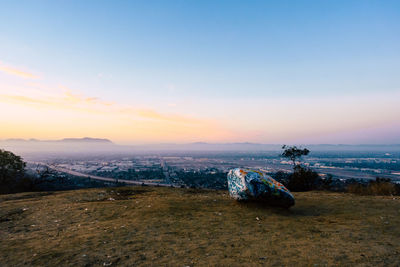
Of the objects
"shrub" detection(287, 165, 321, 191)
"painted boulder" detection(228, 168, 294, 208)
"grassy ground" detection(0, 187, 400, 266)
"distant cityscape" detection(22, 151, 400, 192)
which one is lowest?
"distant cityscape" detection(22, 151, 400, 192)

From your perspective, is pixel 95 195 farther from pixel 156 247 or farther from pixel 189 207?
pixel 156 247

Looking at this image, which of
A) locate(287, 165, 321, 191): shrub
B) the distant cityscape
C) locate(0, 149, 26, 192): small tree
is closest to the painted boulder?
locate(287, 165, 321, 191): shrub

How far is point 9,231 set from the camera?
7.73 metres

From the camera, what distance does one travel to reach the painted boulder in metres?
10.8

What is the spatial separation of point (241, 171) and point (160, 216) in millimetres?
5049

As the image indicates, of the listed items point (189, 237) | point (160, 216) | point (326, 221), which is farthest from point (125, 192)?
point (326, 221)

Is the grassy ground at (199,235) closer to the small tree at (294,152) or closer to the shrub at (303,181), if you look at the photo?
the shrub at (303,181)

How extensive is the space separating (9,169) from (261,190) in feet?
109

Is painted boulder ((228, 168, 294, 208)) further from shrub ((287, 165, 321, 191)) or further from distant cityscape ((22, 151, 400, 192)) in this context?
distant cityscape ((22, 151, 400, 192))

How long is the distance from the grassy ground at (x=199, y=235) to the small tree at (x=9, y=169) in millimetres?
22096

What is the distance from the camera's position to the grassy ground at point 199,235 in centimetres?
513

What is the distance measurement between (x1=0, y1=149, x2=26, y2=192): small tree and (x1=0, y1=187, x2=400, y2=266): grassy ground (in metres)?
22.1

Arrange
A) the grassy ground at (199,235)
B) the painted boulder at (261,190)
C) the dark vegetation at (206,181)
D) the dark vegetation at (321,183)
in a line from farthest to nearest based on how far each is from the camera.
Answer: the dark vegetation at (206,181) < the dark vegetation at (321,183) < the painted boulder at (261,190) < the grassy ground at (199,235)

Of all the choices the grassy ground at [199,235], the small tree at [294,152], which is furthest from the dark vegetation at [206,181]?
the grassy ground at [199,235]
